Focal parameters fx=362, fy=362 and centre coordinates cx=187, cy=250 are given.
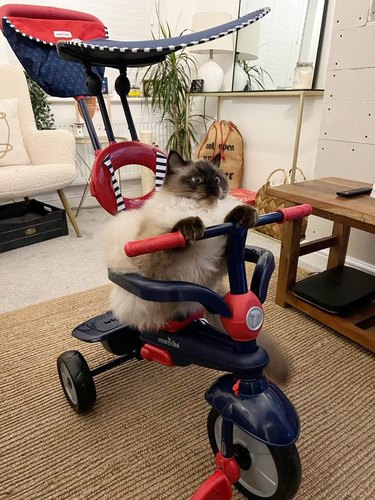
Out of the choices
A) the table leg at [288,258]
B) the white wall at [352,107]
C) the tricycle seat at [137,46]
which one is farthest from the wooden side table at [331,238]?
the tricycle seat at [137,46]

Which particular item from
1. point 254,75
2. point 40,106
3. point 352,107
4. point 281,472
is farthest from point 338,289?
point 40,106

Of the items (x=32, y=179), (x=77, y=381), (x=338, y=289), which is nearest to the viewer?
(x=77, y=381)

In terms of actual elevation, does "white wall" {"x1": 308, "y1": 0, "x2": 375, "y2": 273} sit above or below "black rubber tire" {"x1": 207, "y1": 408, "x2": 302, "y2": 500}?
above

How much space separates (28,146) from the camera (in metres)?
2.25

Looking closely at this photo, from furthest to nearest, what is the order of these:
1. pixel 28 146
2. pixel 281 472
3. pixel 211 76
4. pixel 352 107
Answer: pixel 211 76
pixel 28 146
pixel 352 107
pixel 281 472

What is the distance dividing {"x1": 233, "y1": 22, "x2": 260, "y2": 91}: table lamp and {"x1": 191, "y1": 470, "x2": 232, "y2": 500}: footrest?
2.59 m

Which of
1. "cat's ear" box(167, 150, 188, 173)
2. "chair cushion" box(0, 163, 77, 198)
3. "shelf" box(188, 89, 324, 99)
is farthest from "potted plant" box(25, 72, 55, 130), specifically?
"cat's ear" box(167, 150, 188, 173)

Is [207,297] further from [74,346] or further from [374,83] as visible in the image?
[374,83]

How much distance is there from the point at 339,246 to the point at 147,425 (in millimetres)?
1107

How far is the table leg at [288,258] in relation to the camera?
4.63ft

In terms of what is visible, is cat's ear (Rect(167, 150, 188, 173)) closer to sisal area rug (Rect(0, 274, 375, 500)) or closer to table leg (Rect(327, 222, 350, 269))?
sisal area rug (Rect(0, 274, 375, 500))

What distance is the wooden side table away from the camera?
1164mm

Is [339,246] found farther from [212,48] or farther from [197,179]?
[212,48]

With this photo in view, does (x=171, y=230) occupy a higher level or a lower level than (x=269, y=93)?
lower
